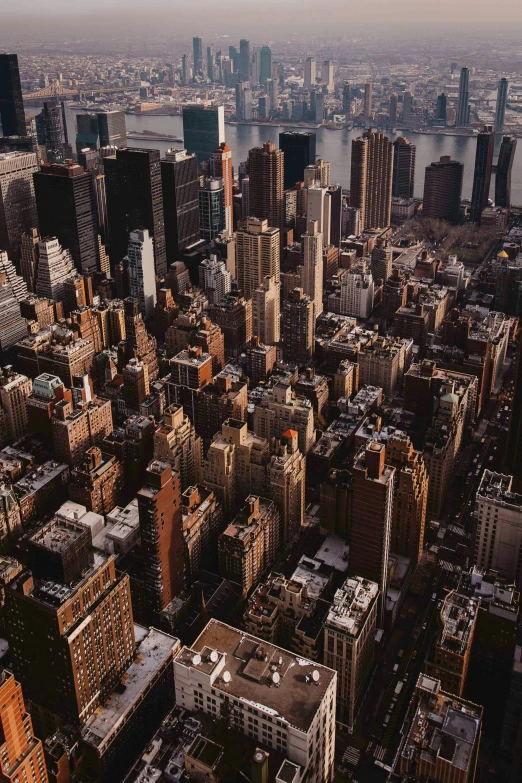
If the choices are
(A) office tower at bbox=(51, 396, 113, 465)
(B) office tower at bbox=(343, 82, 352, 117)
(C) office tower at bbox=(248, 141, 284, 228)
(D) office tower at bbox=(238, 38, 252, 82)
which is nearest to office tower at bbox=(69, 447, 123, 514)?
(A) office tower at bbox=(51, 396, 113, 465)

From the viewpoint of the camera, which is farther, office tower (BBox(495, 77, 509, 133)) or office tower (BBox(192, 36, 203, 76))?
office tower (BBox(192, 36, 203, 76))

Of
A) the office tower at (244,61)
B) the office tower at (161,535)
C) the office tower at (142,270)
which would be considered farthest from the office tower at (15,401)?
the office tower at (244,61)

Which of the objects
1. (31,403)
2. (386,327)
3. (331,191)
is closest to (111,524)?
(31,403)

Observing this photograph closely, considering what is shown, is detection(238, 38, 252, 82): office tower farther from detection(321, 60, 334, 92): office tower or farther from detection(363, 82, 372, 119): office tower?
detection(363, 82, 372, 119): office tower

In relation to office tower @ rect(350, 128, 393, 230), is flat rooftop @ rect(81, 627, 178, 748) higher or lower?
lower

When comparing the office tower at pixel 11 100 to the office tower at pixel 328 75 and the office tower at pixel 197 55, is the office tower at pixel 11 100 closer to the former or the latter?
the office tower at pixel 197 55

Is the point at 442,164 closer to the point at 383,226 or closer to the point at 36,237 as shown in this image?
the point at 383,226

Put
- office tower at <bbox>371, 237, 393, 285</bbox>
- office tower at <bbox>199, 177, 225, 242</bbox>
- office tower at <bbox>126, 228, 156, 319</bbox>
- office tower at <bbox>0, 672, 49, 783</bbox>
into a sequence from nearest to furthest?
1. office tower at <bbox>0, 672, 49, 783</bbox>
2. office tower at <bbox>126, 228, 156, 319</bbox>
3. office tower at <bbox>371, 237, 393, 285</bbox>
4. office tower at <bbox>199, 177, 225, 242</bbox>
